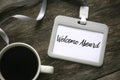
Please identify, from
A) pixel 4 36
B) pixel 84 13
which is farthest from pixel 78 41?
pixel 4 36

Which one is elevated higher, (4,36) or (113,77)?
(4,36)

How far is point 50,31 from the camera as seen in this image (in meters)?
0.79

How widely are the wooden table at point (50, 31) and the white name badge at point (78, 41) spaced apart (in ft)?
0.04

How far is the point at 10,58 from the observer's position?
714 millimetres

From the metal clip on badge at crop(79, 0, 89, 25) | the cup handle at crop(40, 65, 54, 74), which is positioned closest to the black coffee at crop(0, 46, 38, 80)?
the cup handle at crop(40, 65, 54, 74)

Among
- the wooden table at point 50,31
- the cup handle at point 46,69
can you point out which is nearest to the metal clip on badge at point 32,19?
the wooden table at point 50,31

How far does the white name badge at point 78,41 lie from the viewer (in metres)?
0.78

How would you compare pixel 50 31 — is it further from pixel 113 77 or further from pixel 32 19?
pixel 113 77

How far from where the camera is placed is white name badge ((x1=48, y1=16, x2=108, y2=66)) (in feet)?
2.55

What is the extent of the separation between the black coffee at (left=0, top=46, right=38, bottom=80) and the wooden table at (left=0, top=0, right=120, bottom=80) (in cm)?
6

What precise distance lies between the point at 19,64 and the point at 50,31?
5.0 inches

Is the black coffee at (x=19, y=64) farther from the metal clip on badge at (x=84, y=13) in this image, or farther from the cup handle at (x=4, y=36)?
the metal clip on badge at (x=84, y=13)

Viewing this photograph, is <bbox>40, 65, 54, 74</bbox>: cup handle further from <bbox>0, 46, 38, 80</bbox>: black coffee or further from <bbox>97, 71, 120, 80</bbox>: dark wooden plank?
<bbox>97, 71, 120, 80</bbox>: dark wooden plank

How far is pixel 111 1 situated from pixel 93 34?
0.10 m
